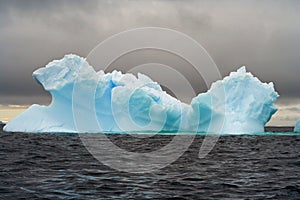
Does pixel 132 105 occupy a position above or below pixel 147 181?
above

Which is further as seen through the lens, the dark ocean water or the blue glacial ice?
the blue glacial ice

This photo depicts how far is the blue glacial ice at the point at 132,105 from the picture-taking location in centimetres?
3959

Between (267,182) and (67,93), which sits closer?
(267,182)

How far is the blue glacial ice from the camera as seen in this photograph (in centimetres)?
3959

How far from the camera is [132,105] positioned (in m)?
41.9

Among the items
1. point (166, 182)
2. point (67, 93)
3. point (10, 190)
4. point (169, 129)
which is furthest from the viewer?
point (169, 129)

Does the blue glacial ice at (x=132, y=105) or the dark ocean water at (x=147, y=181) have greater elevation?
the blue glacial ice at (x=132, y=105)

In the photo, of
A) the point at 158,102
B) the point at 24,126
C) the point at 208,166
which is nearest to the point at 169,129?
the point at 158,102

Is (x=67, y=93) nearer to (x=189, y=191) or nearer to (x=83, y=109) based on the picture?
(x=83, y=109)

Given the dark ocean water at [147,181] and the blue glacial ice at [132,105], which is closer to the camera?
the dark ocean water at [147,181]

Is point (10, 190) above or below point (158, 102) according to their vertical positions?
below

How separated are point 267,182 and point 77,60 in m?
30.5

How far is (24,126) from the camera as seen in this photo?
4275cm

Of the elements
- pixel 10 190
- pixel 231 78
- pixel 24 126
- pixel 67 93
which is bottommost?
pixel 10 190
